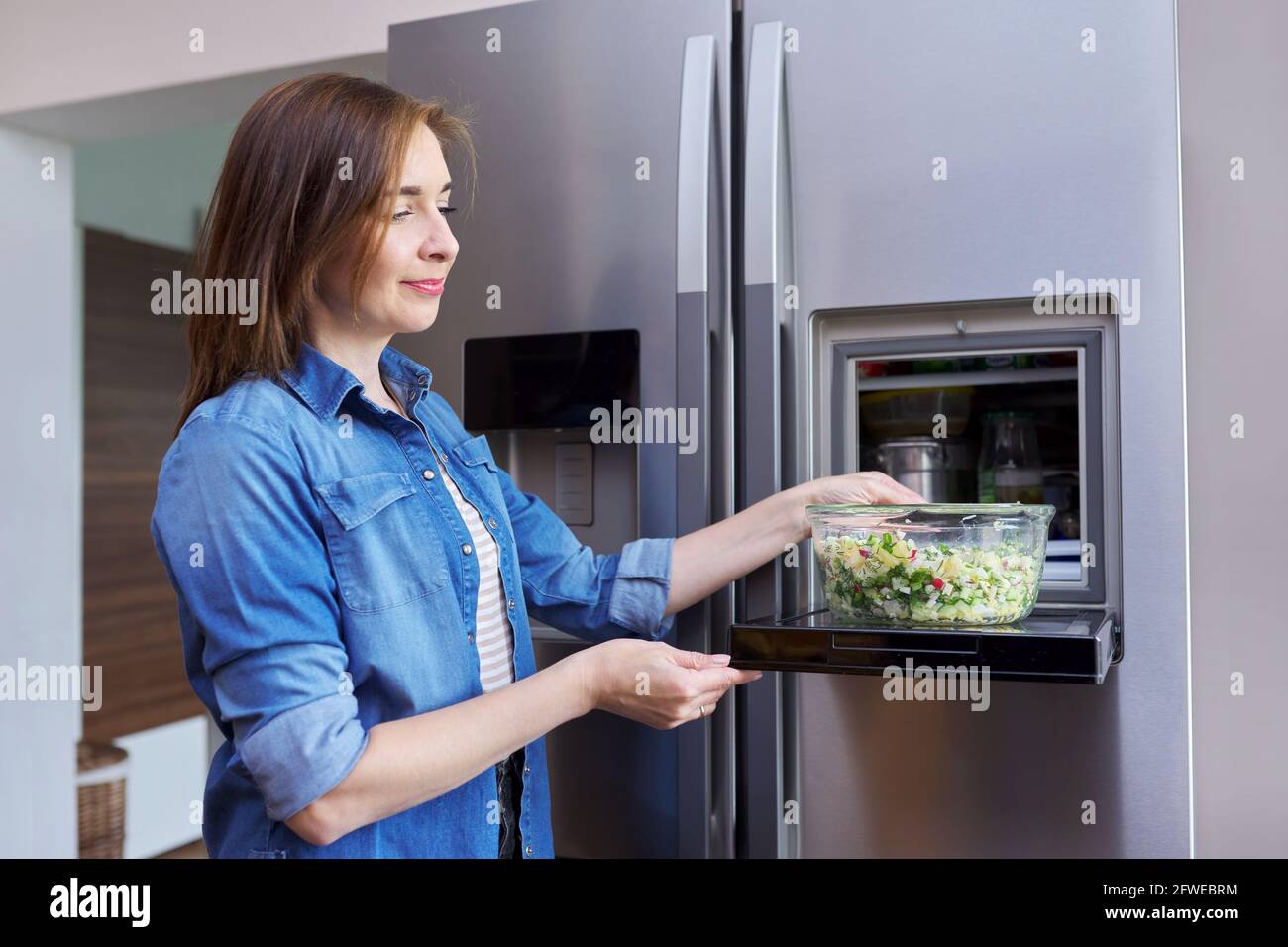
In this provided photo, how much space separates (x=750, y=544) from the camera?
1145mm

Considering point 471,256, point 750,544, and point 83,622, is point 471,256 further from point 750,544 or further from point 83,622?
point 83,622

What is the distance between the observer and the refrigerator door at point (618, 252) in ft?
3.88

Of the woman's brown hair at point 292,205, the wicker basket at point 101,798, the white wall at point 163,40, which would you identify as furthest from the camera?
the wicker basket at point 101,798

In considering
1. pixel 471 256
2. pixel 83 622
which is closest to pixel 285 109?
pixel 471 256

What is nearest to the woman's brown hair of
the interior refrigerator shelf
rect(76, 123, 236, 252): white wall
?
the interior refrigerator shelf

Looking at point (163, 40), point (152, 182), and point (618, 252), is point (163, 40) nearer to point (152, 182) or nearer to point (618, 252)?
point (618, 252)

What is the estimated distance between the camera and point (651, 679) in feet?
3.21

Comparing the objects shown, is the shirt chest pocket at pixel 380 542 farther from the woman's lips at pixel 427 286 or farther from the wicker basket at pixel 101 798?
the wicker basket at pixel 101 798

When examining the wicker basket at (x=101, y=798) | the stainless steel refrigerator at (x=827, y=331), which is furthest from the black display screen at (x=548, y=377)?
the wicker basket at (x=101, y=798)

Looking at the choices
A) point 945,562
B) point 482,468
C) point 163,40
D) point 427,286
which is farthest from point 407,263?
point 163,40

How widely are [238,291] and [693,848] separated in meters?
0.72

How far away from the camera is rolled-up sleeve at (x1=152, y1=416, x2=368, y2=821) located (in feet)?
2.82

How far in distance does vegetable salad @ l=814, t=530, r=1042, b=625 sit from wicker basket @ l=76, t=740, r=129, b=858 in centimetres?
251

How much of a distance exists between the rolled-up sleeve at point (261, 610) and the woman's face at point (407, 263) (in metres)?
0.18
